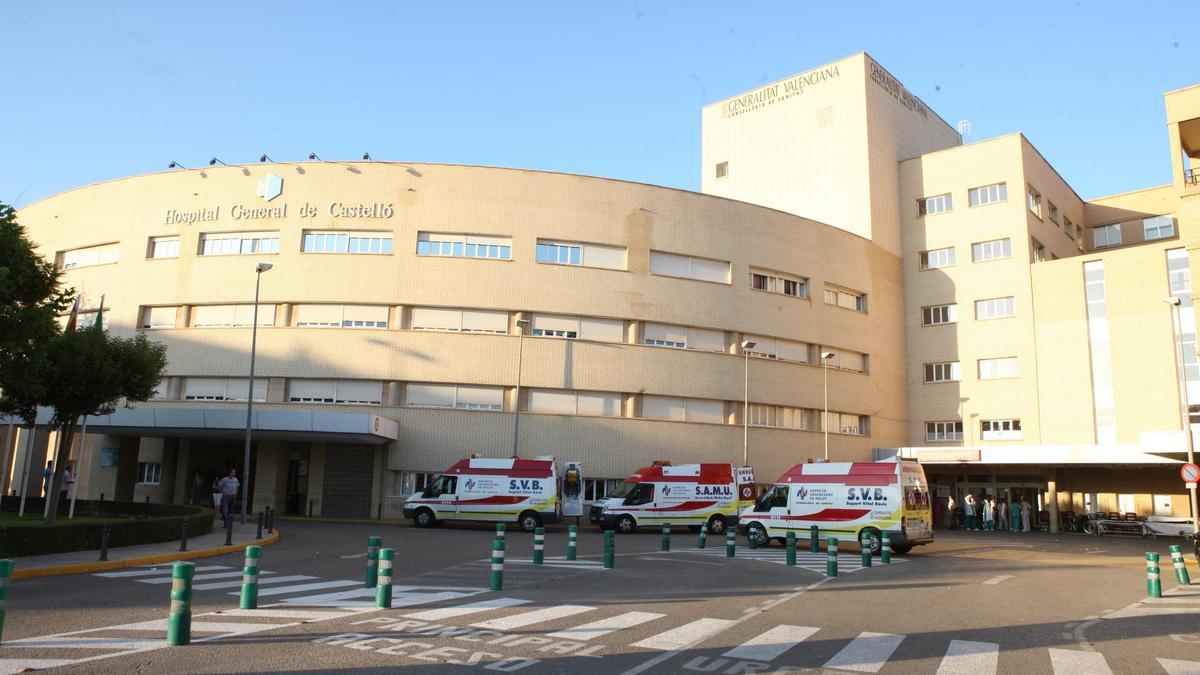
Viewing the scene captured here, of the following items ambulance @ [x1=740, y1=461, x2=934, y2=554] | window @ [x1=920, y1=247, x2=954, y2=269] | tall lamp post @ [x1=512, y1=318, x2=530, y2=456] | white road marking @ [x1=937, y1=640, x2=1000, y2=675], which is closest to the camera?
white road marking @ [x1=937, y1=640, x2=1000, y2=675]

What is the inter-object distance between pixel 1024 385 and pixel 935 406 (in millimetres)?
4668

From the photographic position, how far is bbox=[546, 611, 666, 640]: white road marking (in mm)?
8914

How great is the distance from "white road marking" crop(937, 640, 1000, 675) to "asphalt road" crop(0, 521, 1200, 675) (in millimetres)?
44

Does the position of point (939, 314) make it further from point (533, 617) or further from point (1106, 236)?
point (533, 617)

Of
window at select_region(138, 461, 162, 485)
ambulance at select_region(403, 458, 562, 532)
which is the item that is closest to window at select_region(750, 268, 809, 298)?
ambulance at select_region(403, 458, 562, 532)

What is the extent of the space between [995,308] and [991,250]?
313 cm

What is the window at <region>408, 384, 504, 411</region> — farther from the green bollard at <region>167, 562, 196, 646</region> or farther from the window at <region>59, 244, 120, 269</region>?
the green bollard at <region>167, 562, 196, 646</region>

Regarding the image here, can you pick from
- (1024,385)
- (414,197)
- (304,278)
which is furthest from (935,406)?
(304,278)

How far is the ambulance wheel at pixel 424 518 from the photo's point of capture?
98.8 ft

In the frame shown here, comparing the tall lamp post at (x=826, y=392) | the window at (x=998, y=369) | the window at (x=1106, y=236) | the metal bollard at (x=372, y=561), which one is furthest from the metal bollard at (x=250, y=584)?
the window at (x=1106, y=236)

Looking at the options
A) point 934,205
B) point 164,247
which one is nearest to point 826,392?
point 934,205

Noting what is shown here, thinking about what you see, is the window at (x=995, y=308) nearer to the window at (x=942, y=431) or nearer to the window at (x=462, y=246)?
the window at (x=942, y=431)

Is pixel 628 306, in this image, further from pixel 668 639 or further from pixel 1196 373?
pixel 668 639

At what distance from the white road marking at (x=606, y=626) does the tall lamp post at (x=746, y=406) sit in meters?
27.3
